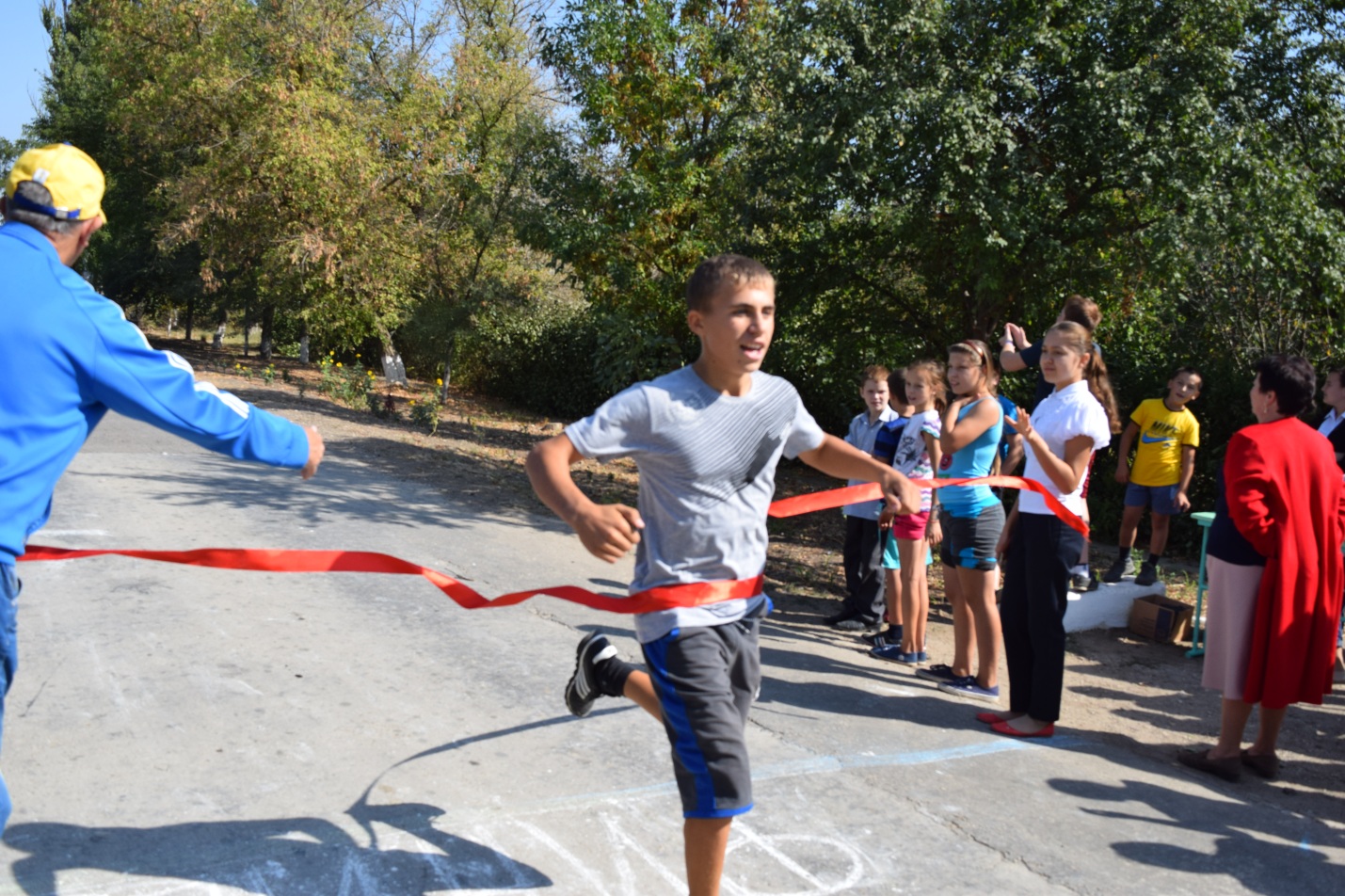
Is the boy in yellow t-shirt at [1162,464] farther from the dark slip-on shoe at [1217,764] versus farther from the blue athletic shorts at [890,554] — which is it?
the dark slip-on shoe at [1217,764]

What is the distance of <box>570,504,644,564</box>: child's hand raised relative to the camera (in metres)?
2.94

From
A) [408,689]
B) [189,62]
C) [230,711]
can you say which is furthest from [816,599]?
[189,62]

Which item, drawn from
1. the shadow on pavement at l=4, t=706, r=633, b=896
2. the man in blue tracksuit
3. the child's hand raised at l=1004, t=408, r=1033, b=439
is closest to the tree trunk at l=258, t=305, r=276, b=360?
the child's hand raised at l=1004, t=408, r=1033, b=439

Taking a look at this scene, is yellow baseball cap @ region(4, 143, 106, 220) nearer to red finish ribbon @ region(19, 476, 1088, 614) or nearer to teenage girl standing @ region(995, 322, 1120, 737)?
red finish ribbon @ region(19, 476, 1088, 614)

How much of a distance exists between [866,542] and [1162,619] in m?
2.30

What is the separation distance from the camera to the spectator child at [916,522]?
261 inches

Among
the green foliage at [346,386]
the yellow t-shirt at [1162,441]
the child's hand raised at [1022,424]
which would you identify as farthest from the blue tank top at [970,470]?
the green foliage at [346,386]

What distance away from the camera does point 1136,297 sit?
36.0ft

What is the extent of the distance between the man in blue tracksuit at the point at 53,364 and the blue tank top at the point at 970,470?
4.04m

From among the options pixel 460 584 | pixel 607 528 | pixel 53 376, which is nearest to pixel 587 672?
pixel 460 584

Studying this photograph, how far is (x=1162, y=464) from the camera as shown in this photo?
9883mm

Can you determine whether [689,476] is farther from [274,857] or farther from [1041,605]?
[1041,605]

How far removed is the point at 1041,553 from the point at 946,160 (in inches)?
229

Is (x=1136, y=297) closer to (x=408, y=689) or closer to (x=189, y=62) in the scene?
(x=408, y=689)
